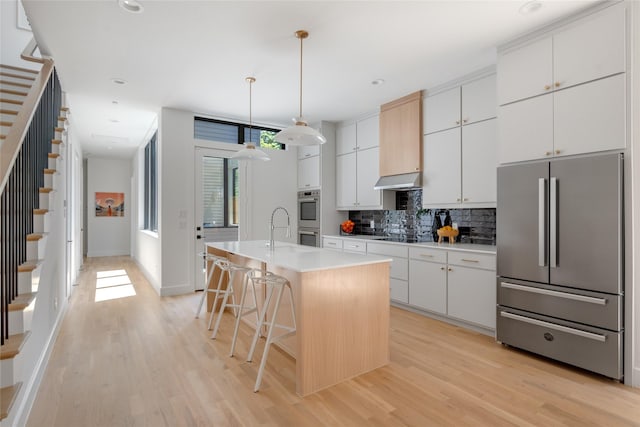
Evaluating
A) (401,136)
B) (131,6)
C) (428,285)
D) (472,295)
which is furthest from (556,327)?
(131,6)

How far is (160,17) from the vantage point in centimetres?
272

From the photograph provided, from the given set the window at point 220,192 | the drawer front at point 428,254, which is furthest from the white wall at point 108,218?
the drawer front at point 428,254

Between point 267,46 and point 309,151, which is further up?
point 267,46

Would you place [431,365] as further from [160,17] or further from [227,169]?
[227,169]

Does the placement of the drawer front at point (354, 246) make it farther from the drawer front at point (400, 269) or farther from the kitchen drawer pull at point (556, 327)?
the kitchen drawer pull at point (556, 327)

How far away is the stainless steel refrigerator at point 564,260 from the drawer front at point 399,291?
120 cm

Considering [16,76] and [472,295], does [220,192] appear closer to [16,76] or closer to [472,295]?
[16,76]

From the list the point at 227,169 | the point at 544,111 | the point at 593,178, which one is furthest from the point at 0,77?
the point at 593,178

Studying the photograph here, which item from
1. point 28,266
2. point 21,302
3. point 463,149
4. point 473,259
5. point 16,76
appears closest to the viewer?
point 21,302

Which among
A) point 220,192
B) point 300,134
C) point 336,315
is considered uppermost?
point 300,134

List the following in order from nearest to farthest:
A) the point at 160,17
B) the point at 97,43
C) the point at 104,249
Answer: the point at 160,17 → the point at 97,43 → the point at 104,249

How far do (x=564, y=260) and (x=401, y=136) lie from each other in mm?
2531

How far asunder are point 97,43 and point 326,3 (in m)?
2.15

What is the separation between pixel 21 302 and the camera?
193 centimetres
